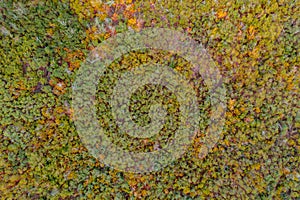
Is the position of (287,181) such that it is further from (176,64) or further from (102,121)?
(102,121)

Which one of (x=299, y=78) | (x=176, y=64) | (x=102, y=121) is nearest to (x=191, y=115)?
(x=176, y=64)

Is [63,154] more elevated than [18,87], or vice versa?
[18,87]

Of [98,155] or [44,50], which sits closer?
[44,50]

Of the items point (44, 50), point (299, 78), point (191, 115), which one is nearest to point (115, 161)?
point (191, 115)

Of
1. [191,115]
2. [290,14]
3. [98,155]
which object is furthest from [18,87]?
[290,14]

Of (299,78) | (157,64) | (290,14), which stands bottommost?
(157,64)

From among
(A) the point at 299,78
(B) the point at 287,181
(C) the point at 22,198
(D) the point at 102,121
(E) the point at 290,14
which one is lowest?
(C) the point at 22,198

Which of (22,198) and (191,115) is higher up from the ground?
(191,115)

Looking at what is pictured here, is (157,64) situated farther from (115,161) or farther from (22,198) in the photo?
(22,198)

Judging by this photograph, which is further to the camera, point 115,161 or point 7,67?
point 115,161
